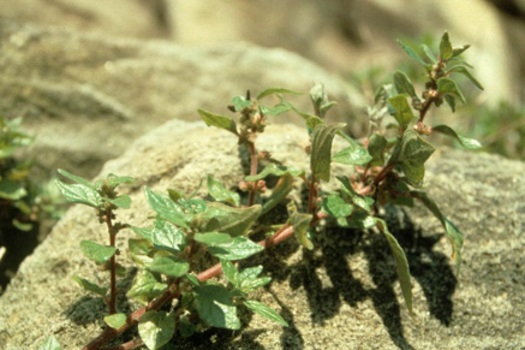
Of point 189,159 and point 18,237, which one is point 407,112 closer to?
point 189,159

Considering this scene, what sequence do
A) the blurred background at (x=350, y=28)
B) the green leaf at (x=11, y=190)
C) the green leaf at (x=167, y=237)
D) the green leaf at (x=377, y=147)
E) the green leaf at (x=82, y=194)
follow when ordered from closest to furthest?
the green leaf at (x=167, y=237), the green leaf at (x=82, y=194), the green leaf at (x=377, y=147), the green leaf at (x=11, y=190), the blurred background at (x=350, y=28)

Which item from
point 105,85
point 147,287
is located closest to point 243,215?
point 147,287

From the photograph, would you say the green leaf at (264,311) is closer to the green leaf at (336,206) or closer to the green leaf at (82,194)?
the green leaf at (336,206)

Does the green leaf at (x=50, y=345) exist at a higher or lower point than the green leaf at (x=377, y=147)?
lower

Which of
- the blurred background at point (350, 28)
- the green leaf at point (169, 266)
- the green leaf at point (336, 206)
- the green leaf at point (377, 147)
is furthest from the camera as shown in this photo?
the blurred background at point (350, 28)

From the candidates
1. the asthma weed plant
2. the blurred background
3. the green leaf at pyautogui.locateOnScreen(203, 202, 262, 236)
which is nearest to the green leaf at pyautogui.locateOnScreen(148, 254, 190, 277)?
the asthma weed plant

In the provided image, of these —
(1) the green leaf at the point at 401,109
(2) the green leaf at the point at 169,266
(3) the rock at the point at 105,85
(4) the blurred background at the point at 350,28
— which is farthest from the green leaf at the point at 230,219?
(4) the blurred background at the point at 350,28
